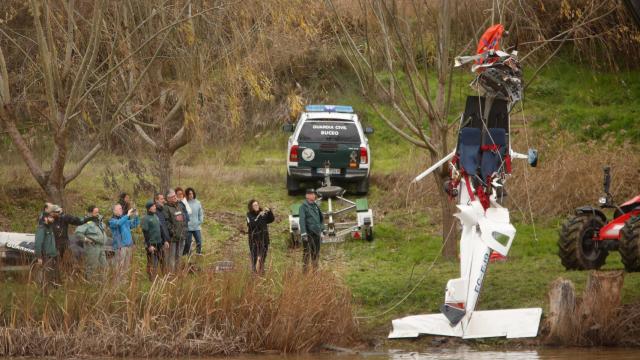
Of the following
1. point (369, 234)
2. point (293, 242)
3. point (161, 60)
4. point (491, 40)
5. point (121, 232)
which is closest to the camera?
point (491, 40)

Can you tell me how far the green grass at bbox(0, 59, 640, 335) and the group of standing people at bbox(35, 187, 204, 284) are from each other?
59 centimetres

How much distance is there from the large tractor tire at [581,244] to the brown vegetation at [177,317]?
3.96 m

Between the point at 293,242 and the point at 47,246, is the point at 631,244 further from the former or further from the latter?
the point at 47,246

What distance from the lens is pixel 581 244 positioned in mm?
17719

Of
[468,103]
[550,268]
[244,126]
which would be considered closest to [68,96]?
[468,103]

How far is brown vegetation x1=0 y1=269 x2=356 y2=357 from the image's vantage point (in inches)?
596

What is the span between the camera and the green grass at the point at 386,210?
1719 cm

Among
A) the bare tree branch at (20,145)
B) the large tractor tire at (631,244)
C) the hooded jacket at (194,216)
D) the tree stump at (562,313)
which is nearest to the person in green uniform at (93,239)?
the bare tree branch at (20,145)

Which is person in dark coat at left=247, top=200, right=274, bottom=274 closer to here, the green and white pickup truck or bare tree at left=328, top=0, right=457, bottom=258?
bare tree at left=328, top=0, right=457, bottom=258

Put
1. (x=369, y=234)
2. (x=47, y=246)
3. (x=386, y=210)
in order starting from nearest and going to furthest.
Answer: (x=47, y=246), (x=369, y=234), (x=386, y=210)

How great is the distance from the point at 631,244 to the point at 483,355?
2932mm

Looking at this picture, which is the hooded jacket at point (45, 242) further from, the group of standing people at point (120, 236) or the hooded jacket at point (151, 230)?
the hooded jacket at point (151, 230)

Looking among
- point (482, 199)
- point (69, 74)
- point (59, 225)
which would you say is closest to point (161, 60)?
point (69, 74)

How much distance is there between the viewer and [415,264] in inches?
781
